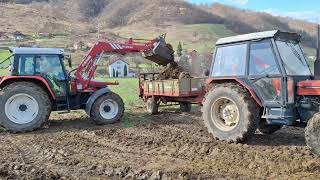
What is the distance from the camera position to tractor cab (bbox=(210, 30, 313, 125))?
7.76m

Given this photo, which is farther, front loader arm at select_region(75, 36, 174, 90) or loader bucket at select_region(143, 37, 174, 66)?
loader bucket at select_region(143, 37, 174, 66)

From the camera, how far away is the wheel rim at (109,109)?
11.6m

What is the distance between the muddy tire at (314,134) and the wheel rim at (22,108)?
21.2ft

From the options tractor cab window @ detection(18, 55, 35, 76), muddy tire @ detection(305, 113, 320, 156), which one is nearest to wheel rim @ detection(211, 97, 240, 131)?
muddy tire @ detection(305, 113, 320, 156)

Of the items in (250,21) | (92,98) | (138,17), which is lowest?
(92,98)

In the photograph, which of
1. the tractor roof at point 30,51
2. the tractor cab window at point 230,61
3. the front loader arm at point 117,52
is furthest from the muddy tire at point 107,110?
the tractor cab window at point 230,61

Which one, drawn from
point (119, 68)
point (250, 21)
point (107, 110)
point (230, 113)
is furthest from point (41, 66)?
point (250, 21)

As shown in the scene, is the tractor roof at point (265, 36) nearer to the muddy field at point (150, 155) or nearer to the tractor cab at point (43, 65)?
the muddy field at point (150, 155)

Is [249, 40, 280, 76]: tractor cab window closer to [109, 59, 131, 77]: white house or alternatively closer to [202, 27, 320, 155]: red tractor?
[202, 27, 320, 155]: red tractor

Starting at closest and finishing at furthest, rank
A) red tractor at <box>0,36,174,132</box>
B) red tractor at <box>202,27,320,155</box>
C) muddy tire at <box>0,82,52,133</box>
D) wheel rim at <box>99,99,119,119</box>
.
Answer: red tractor at <box>202,27,320,155</box> → muddy tire at <box>0,82,52,133</box> → red tractor at <box>0,36,174,132</box> → wheel rim at <box>99,99,119,119</box>

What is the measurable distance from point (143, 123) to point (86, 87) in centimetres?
182

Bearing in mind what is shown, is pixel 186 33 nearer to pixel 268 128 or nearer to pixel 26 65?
pixel 26 65

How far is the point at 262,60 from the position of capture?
8.14m

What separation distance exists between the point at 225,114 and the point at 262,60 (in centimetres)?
130
